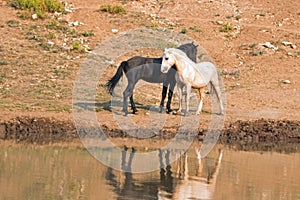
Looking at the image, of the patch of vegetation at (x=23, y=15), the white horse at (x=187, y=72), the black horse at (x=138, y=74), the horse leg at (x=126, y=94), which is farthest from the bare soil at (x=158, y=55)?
the white horse at (x=187, y=72)

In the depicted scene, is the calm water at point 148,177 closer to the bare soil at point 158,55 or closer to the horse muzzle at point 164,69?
the bare soil at point 158,55

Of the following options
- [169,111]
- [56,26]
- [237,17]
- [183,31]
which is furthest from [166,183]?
[237,17]

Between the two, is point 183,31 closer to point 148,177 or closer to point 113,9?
point 113,9

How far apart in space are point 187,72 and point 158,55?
7.21 m

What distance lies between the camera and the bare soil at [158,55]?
1831 cm

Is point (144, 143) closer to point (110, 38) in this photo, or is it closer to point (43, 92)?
point (43, 92)

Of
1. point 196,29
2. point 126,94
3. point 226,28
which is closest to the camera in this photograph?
point 126,94

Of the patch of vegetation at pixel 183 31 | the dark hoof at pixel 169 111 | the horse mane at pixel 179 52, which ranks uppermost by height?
the patch of vegetation at pixel 183 31

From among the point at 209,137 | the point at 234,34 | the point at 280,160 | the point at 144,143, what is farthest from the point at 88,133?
the point at 234,34

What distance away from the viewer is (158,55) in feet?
84.7

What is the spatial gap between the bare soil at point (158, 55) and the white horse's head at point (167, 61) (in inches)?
58.8

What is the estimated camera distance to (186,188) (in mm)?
12625

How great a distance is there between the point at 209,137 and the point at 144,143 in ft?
6.05

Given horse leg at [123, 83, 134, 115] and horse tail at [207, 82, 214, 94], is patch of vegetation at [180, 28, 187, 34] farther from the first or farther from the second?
horse leg at [123, 83, 134, 115]
